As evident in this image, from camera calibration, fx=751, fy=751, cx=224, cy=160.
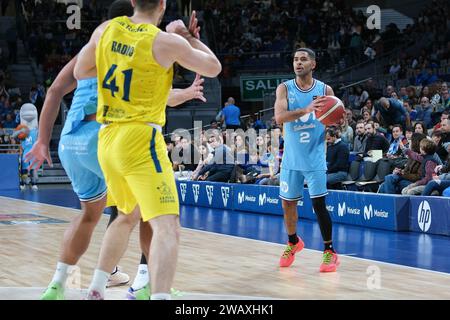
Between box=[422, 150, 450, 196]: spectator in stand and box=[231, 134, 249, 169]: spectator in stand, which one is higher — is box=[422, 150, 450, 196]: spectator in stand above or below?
below

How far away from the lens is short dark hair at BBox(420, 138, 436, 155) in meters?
10.1

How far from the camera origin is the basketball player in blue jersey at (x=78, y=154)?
4.80m

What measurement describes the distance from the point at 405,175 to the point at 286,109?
4162mm

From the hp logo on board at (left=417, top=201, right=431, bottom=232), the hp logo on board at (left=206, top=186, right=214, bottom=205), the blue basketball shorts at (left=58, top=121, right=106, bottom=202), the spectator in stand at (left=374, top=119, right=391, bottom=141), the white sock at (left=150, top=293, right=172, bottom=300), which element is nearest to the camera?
the white sock at (left=150, top=293, right=172, bottom=300)

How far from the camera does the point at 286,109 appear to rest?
7012 millimetres

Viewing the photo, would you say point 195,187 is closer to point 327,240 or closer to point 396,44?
point 327,240

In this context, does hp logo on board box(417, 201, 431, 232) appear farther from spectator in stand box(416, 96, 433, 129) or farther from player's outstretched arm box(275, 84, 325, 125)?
spectator in stand box(416, 96, 433, 129)

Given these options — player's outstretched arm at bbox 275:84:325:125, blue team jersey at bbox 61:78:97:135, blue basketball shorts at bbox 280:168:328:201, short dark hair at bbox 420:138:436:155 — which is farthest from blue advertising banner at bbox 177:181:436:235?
blue team jersey at bbox 61:78:97:135

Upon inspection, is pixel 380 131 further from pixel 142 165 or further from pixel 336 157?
pixel 142 165

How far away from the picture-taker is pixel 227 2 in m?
27.8

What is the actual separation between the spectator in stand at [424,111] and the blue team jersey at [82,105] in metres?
9.96

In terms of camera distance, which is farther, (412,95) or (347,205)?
(412,95)

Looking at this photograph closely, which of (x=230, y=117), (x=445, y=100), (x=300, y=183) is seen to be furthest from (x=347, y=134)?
(x=300, y=183)
